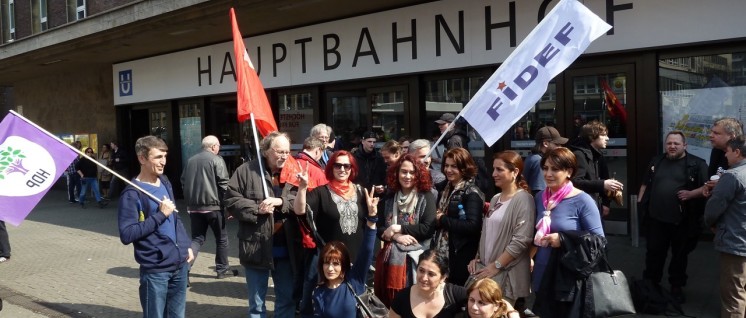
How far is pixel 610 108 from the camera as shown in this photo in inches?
323

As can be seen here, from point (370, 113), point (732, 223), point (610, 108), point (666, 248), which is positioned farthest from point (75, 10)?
point (732, 223)

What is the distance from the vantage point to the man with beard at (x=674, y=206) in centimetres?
566

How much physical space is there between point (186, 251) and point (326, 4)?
628 cm

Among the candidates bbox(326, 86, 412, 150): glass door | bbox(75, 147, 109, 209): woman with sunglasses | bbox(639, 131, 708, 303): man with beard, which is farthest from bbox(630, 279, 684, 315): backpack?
bbox(75, 147, 109, 209): woman with sunglasses

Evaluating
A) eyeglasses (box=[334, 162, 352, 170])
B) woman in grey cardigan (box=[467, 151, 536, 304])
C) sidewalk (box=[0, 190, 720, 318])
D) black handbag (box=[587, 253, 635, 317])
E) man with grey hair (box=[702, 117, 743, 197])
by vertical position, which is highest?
man with grey hair (box=[702, 117, 743, 197])

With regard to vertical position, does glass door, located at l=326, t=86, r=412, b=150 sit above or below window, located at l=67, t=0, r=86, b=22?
below

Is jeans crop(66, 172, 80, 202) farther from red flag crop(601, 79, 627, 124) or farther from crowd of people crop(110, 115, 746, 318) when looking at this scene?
red flag crop(601, 79, 627, 124)

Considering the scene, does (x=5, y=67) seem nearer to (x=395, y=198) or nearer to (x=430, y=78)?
(x=430, y=78)

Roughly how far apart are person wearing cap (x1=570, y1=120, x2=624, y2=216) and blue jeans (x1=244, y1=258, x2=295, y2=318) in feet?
8.91

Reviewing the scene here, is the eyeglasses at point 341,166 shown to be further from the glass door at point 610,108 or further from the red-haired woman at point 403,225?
the glass door at point 610,108

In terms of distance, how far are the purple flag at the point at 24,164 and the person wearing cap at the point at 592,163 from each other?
4315 millimetres

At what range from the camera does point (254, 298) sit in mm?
4949

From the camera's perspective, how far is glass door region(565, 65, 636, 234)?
805cm

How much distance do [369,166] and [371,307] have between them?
373cm
